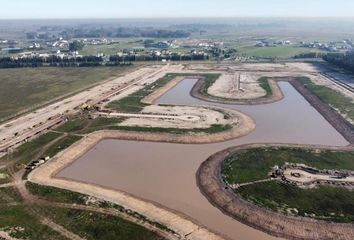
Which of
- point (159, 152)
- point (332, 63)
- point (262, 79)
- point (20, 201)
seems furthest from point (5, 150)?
point (332, 63)

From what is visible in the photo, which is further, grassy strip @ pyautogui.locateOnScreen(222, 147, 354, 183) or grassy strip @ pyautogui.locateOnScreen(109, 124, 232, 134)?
grassy strip @ pyautogui.locateOnScreen(109, 124, 232, 134)

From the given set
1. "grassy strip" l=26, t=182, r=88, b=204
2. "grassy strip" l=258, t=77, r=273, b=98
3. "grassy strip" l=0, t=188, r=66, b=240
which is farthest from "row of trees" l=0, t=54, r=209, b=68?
"grassy strip" l=0, t=188, r=66, b=240

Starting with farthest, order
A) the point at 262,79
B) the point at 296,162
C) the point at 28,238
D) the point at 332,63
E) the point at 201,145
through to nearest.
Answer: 1. the point at 332,63
2. the point at 262,79
3. the point at 201,145
4. the point at 296,162
5. the point at 28,238

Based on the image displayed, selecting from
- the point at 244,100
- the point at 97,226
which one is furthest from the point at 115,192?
the point at 244,100

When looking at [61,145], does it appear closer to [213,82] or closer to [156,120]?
[156,120]

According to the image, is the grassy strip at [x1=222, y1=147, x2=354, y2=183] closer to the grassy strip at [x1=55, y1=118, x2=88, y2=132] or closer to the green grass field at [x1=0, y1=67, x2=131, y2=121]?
the grassy strip at [x1=55, y1=118, x2=88, y2=132]

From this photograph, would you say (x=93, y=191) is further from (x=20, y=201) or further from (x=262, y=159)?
(x=262, y=159)
